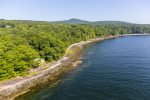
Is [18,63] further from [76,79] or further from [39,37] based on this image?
[39,37]

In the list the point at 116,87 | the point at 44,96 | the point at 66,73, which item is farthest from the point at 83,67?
the point at 44,96

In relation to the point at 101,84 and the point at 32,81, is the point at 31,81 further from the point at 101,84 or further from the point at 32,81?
the point at 101,84

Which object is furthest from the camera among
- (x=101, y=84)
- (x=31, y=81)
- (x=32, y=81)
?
(x=32, y=81)

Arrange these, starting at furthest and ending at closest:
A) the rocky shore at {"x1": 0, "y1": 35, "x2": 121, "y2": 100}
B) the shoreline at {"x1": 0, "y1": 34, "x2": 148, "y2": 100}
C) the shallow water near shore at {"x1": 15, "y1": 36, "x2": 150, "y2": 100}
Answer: the rocky shore at {"x1": 0, "y1": 35, "x2": 121, "y2": 100} < the shoreline at {"x1": 0, "y1": 34, "x2": 148, "y2": 100} < the shallow water near shore at {"x1": 15, "y1": 36, "x2": 150, "y2": 100}

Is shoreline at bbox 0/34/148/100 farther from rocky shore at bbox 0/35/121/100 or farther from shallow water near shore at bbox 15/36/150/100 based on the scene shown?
shallow water near shore at bbox 15/36/150/100

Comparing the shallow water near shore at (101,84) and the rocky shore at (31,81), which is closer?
the shallow water near shore at (101,84)

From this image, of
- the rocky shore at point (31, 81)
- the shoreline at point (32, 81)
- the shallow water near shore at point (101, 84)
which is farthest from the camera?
the rocky shore at point (31, 81)

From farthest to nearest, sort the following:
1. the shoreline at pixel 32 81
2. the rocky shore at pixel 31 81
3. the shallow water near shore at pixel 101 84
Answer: the rocky shore at pixel 31 81 → the shoreline at pixel 32 81 → the shallow water near shore at pixel 101 84

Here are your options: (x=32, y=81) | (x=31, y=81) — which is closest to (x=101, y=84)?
(x=32, y=81)

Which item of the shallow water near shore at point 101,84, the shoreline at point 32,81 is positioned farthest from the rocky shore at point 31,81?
the shallow water near shore at point 101,84

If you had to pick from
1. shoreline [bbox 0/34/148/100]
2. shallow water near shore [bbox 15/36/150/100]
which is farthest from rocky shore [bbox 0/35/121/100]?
shallow water near shore [bbox 15/36/150/100]

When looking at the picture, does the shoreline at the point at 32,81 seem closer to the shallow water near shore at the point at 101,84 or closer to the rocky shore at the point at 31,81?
the rocky shore at the point at 31,81
